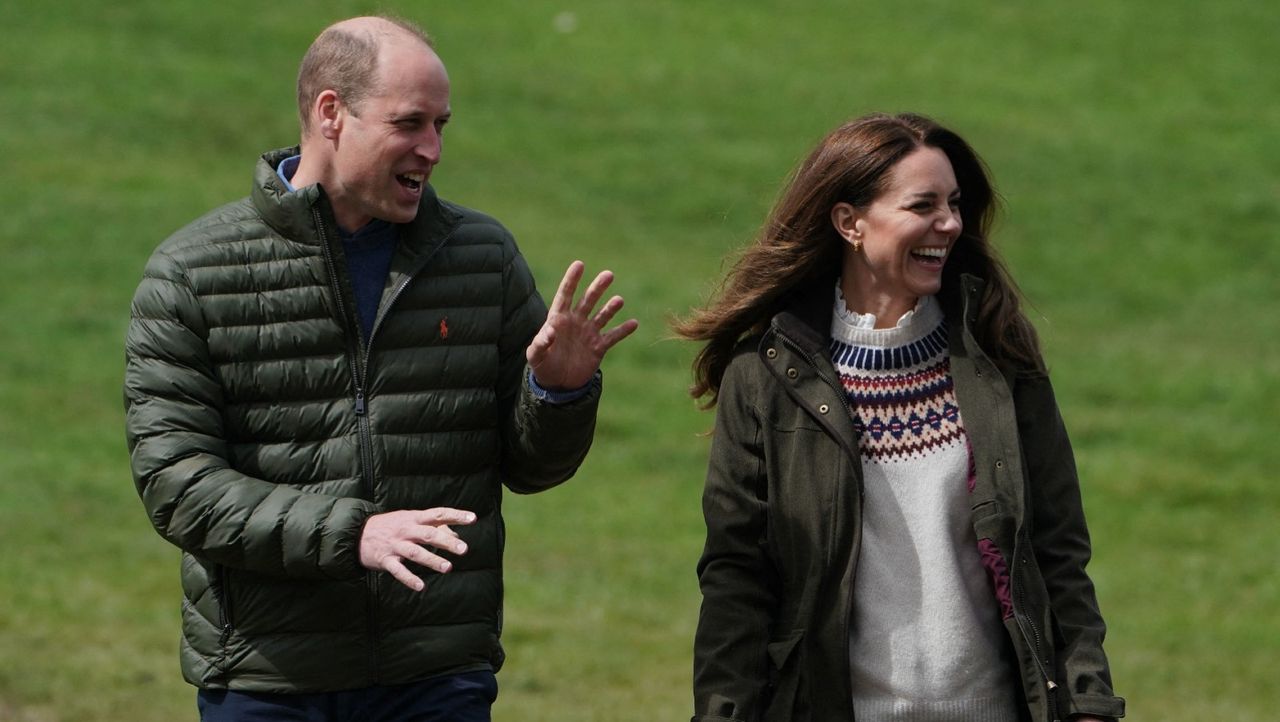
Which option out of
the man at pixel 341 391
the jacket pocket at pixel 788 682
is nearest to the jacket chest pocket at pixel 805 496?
the jacket pocket at pixel 788 682

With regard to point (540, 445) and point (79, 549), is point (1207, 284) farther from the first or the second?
point (540, 445)

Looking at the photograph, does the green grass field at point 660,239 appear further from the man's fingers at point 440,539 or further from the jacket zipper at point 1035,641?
the man's fingers at point 440,539

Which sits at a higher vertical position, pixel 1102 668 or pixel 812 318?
pixel 812 318

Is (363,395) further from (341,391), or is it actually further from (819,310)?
(819,310)

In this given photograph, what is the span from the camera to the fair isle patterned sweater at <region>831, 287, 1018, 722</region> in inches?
177

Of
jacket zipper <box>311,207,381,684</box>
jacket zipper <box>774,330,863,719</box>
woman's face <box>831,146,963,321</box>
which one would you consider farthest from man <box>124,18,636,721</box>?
woman's face <box>831,146,963,321</box>

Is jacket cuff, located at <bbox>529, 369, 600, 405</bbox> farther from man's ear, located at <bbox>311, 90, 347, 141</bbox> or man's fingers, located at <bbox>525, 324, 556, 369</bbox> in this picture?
man's ear, located at <bbox>311, 90, 347, 141</bbox>

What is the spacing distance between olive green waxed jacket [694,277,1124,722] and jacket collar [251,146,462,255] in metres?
0.78

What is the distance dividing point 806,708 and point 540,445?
32.2 inches

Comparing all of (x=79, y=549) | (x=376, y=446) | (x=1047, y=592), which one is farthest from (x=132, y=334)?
(x=79, y=549)

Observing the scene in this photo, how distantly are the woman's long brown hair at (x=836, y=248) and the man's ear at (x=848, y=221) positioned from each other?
16mm

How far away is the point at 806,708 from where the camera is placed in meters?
4.52

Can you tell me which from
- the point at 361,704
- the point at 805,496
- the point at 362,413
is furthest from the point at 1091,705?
the point at 362,413

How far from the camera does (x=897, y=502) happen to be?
455cm
